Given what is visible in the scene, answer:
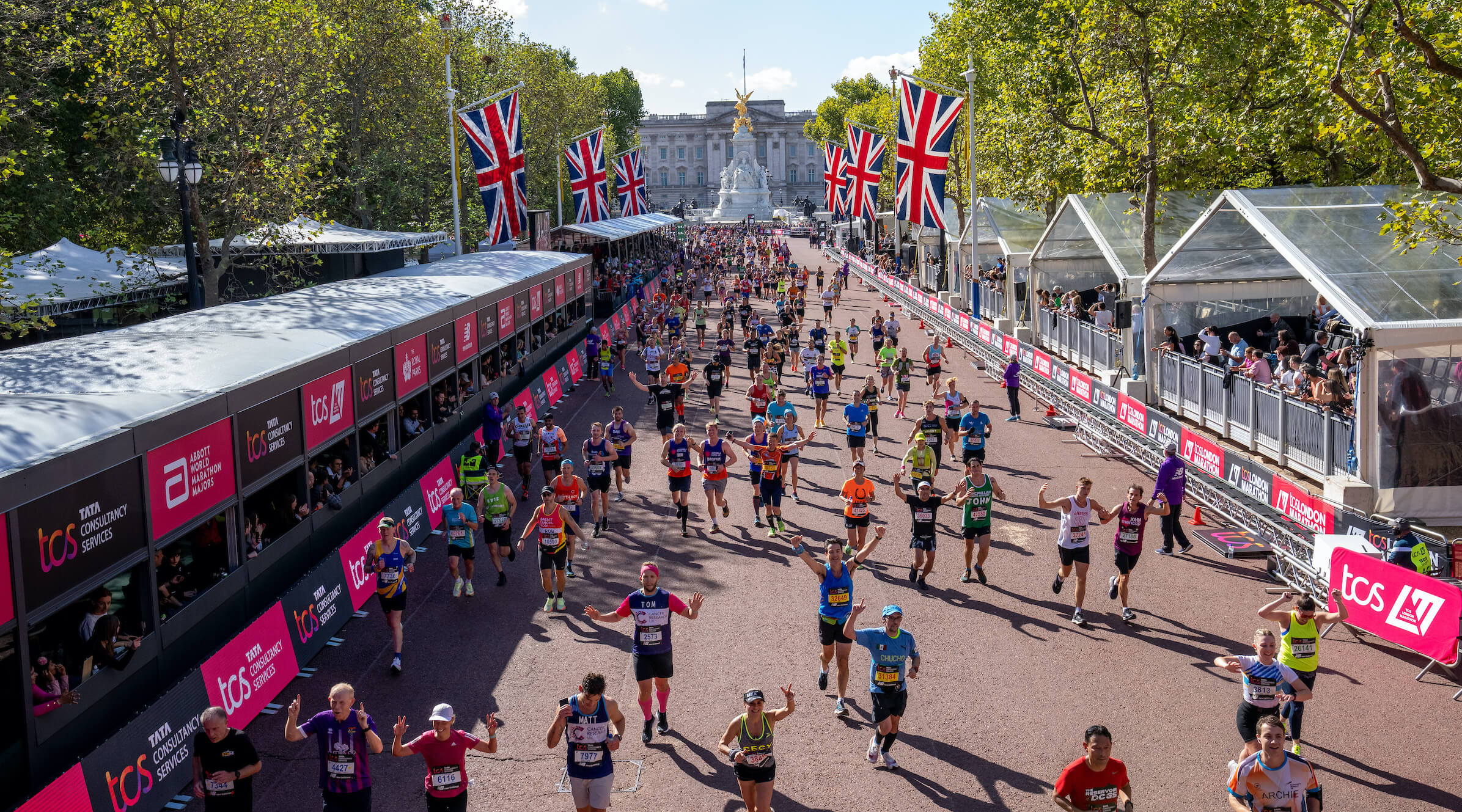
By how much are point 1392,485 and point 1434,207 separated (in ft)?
19.9

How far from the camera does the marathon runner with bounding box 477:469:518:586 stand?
14625 millimetres

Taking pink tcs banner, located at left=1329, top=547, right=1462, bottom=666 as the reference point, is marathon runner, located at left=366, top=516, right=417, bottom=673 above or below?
above

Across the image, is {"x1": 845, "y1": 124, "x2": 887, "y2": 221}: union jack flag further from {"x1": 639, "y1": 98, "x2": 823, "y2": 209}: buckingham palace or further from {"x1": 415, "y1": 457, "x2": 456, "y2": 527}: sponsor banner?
{"x1": 639, "y1": 98, "x2": 823, "y2": 209}: buckingham palace

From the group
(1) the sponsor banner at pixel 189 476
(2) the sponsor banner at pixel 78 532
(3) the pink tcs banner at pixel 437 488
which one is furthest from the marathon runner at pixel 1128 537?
(2) the sponsor banner at pixel 78 532

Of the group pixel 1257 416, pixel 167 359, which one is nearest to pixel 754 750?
pixel 167 359

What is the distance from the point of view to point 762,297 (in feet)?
182

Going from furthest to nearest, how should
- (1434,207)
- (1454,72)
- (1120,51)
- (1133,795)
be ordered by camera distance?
(1120,51) < (1434,207) < (1454,72) < (1133,795)

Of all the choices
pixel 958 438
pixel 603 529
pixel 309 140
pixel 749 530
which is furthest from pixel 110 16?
pixel 958 438

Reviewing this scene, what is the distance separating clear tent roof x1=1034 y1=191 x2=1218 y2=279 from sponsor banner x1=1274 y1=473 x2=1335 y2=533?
12.4 metres

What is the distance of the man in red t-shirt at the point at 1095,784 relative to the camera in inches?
292

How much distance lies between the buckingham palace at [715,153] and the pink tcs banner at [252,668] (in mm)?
179443

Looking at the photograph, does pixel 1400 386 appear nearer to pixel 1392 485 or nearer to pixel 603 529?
pixel 1392 485

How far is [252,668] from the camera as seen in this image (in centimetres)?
1066

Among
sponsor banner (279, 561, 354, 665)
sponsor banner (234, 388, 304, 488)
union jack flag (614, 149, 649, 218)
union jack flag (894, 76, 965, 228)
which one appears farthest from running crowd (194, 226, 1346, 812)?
union jack flag (614, 149, 649, 218)
